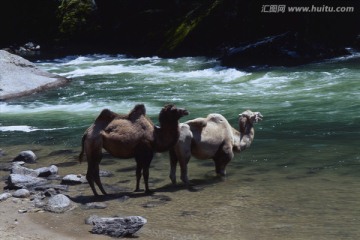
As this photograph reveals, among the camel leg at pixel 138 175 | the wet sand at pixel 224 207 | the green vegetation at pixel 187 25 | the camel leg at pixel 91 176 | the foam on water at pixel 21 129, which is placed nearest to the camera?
the wet sand at pixel 224 207

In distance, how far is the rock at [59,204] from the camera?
1012cm

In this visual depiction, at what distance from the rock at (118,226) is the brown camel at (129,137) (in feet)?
6.61

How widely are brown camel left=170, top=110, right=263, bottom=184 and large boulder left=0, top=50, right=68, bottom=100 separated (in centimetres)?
1493

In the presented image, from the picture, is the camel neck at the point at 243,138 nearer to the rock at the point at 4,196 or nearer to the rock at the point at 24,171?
the rock at the point at 24,171

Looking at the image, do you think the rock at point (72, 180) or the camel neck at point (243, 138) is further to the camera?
the camel neck at point (243, 138)

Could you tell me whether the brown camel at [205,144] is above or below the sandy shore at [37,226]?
above

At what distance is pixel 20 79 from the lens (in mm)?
27266

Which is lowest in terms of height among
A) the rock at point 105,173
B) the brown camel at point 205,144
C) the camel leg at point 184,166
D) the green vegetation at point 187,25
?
the rock at point 105,173

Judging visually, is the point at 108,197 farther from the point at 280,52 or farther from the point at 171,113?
the point at 280,52

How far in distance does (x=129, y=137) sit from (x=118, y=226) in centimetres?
235

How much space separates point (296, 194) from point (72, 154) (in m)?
6.12

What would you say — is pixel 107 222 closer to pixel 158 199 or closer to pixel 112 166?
pixel 158 199

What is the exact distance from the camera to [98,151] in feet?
35.6

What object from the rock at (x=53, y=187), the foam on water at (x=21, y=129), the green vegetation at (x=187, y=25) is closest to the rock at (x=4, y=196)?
the rock at (x=53, y=187)
